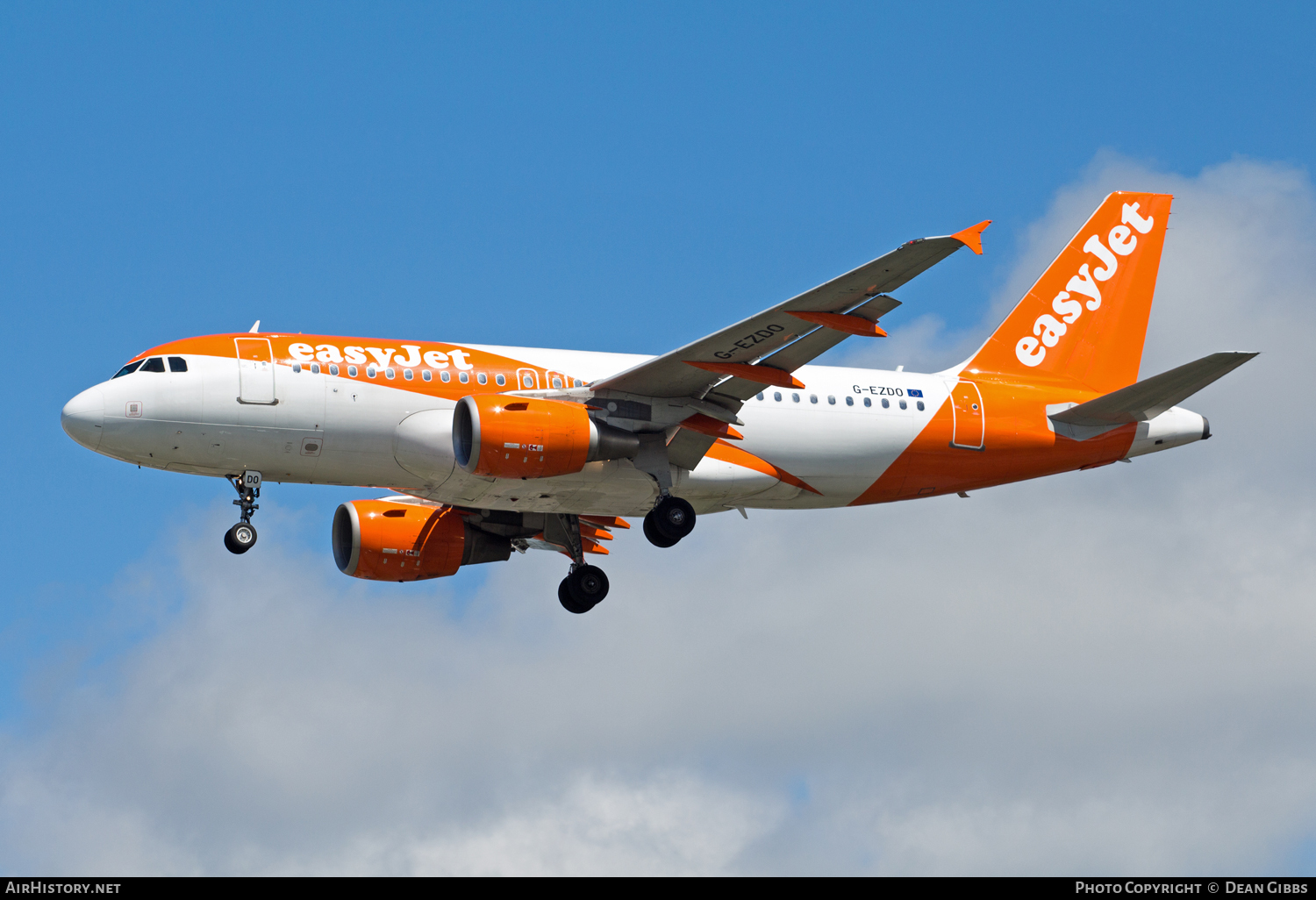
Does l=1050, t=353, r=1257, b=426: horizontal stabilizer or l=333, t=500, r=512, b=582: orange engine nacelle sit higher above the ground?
l=1050, t=353, r=1257, b=426: horizontal stabilizer

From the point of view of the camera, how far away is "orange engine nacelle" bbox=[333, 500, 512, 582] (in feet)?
134

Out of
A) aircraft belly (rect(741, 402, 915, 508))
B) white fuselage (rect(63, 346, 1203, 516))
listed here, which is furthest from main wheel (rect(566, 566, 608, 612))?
aircraft belly (rect(741, 402, 915, 508))

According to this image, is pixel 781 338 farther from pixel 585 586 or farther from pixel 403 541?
pixel 403 541

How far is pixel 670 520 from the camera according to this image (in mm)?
36562

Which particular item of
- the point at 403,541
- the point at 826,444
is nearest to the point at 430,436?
the point at 403,541

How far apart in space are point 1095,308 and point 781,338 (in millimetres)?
12193

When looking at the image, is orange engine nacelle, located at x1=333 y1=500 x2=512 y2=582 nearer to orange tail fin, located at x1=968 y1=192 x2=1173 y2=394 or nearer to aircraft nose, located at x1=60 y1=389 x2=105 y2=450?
aircraft nose, located at x1=60 y1=389 x2=105 y2=450

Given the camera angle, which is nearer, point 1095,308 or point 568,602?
point 568,602

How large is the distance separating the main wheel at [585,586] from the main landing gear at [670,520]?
4442 mm

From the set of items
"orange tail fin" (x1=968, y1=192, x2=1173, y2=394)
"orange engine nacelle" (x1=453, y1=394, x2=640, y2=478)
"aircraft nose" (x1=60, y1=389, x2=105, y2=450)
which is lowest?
"orange engine nacelle" (x1=453, y1=394, x2=640, y2=478)

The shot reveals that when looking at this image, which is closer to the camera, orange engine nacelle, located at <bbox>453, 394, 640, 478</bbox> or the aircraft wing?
the aircraft wing

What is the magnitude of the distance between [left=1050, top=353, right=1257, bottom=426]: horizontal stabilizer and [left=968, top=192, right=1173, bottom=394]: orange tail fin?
6.38ft

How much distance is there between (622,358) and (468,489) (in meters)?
4.59

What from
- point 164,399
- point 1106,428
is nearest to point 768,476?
point 1106,428
